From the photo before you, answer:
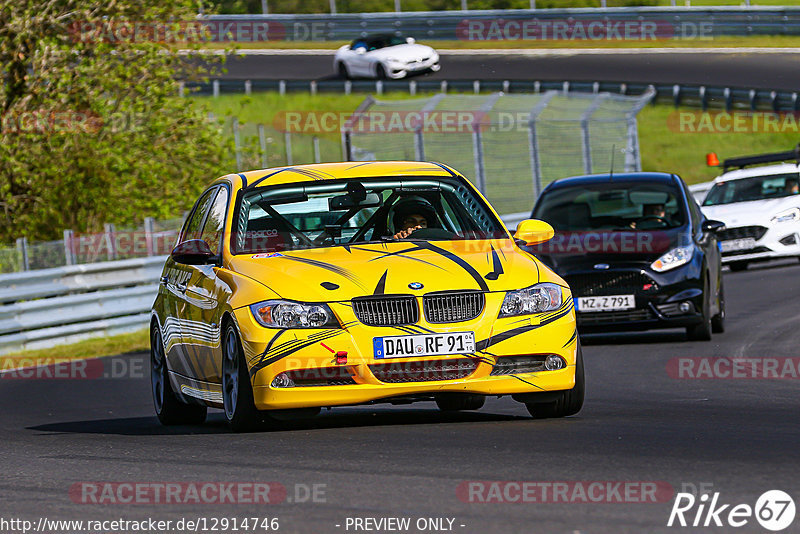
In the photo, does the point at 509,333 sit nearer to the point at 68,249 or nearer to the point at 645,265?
the point at 645,265

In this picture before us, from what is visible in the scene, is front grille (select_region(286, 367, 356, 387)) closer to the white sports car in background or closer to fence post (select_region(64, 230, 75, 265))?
fence post (select_region(64, 230, 75, 265))

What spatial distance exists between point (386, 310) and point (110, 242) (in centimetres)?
1303

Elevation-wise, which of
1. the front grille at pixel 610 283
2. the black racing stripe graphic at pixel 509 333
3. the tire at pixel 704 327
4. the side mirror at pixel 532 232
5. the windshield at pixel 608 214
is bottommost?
the tire at pixel 704 327

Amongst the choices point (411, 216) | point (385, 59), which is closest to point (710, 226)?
point (411, 216)

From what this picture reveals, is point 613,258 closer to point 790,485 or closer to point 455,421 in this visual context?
point 455,421

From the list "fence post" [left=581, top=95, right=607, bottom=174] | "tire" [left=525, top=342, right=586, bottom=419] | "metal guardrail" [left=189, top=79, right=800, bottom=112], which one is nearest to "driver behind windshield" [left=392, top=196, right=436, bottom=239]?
"tire" [left=525, top=342, right=586, bottom=419]

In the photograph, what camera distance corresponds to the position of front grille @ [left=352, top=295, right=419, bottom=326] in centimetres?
844

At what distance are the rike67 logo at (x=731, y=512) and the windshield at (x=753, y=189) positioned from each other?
18.6 m

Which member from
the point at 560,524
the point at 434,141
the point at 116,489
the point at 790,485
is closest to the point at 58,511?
the point at 116,489

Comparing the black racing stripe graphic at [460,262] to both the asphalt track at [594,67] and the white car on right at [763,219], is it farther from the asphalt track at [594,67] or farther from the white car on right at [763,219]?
the asphalt track at [594,67]

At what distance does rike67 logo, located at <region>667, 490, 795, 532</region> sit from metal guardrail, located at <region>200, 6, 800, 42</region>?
4501 centimetres

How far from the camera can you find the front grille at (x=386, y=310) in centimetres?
844

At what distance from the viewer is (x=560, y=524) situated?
18.3 feet

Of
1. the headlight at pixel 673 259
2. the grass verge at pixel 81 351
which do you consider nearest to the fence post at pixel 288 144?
the grass verge at pixel 81 351
